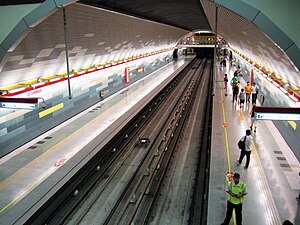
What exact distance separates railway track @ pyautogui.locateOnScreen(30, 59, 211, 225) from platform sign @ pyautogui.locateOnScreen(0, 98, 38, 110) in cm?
230

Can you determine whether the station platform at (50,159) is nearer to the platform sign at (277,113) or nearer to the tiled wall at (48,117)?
the tiled wall at (48,117)

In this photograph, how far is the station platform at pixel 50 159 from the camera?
295 inches

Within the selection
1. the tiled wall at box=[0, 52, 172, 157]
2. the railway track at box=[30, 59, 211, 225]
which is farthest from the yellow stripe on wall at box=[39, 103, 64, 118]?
the railway track at box=[30, 59, 211, 225]

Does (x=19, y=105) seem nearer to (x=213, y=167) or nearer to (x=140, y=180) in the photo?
(x=140, y=180)

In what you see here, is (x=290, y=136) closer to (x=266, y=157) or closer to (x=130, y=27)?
(x=266, y=157)

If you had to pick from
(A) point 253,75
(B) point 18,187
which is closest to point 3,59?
(B) point 18,187

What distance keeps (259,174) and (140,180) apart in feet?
10.7

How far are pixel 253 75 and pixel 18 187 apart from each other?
16476 millimetres

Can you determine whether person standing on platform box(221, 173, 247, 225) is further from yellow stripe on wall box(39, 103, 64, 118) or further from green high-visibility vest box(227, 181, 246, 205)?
yellow stripe on wall box(39, 103, 64, 118)

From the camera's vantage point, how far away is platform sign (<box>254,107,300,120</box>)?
20.5 ft

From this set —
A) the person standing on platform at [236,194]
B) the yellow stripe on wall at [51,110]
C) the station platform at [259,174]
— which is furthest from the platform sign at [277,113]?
the yellow stripe on wall at [51,110]

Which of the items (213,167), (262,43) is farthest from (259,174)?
(262,43)

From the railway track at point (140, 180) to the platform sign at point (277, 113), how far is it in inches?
101

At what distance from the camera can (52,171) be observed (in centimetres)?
910
